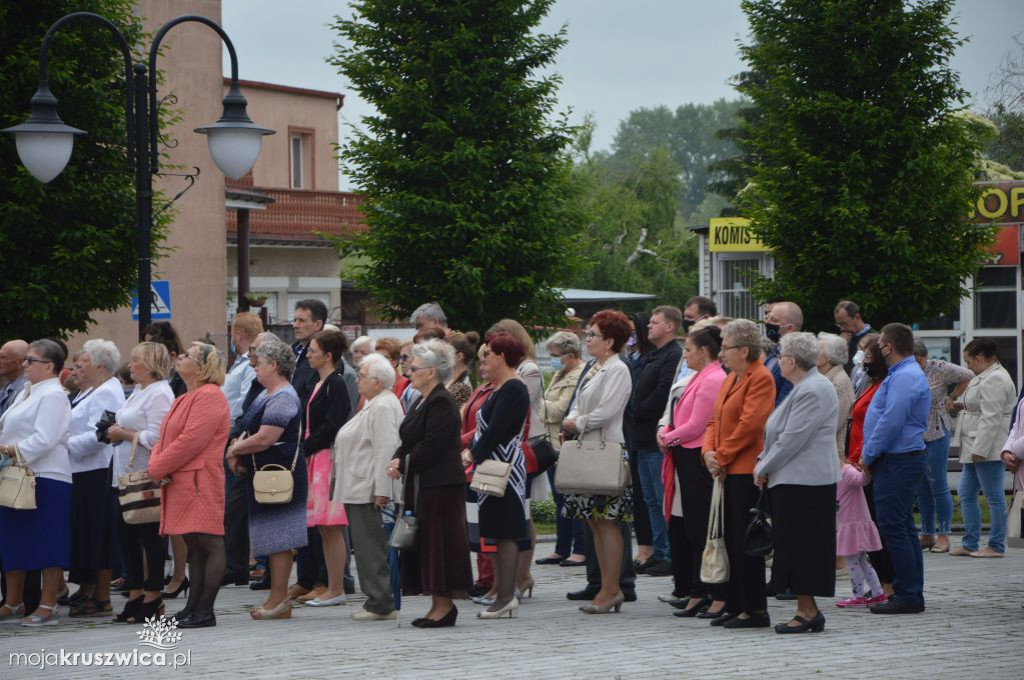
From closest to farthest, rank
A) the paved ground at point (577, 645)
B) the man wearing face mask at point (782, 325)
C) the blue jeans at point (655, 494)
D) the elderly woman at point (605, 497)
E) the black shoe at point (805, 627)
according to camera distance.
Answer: the paved ground at point (577, 645)
the black shoe at point (805, 627)
the elderly woman at point (605, 497)
the man wearing face mask at point (782, 325)
the blue jeans at point (655, 494)

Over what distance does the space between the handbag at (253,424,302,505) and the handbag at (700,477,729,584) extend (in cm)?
296

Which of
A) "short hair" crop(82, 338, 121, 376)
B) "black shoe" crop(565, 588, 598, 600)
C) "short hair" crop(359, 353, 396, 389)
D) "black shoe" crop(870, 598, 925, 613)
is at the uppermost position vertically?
"short hair" crop(82, 338, 121, 376)

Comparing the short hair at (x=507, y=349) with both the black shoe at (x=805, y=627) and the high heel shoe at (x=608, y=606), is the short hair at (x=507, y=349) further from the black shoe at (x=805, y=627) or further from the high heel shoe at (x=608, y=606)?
the black shoe at (x=805, y=627)

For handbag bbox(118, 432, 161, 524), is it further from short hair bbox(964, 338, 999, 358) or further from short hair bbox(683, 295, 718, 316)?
short hair bbox(964, 338, 999, 358)

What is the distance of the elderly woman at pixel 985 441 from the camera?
1419 cm

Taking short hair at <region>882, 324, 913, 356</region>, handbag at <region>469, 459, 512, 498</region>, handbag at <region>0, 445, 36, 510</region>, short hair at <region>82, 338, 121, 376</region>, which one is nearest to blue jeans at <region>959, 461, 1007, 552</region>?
short hair at <region>882, 324, 913, 356</region>

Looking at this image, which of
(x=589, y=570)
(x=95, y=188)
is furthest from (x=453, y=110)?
(x=589, y=570)

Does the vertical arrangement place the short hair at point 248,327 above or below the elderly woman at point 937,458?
above

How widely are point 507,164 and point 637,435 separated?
40.3 ft

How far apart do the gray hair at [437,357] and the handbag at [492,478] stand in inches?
26.6

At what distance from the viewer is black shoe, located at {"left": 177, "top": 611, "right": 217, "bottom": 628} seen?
10.3 meters

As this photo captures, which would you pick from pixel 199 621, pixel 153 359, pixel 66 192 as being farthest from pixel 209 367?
pixel 66 192

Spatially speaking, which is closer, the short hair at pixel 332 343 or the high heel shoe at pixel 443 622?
the high heel shoe at pixel 443 622

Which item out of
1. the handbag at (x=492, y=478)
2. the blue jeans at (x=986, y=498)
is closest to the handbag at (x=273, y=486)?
the handbag at (x=492, y=478)
